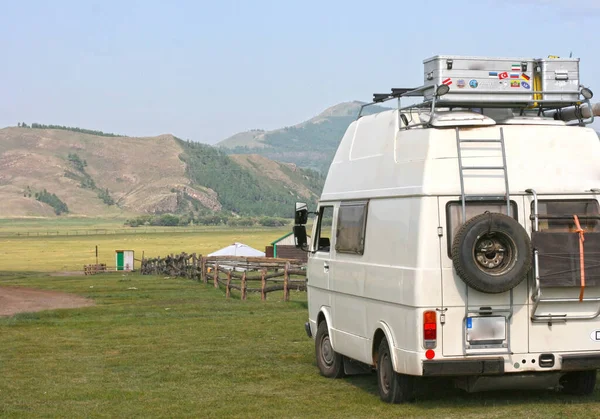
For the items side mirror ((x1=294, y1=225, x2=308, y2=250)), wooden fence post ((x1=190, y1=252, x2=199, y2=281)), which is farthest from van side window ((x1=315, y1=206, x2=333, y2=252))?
wooden fence post ((x1=190, y1=252, x2=199, y2=281))

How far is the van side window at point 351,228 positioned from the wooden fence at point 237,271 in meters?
17.8

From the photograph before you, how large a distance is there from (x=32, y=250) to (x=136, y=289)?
78392 mm

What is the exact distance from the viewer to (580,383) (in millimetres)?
12883

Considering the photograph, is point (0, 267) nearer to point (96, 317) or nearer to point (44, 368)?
point (96, 317)

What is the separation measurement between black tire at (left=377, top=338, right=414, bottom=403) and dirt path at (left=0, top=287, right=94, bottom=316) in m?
20.2

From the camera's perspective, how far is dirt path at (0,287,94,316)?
33469 mm

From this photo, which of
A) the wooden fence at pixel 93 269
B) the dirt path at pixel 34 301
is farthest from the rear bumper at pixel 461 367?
the wooden fence at pixel 93 269

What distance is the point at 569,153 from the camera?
40.1ft

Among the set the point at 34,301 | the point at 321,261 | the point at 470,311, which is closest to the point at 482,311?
the point at 470,311

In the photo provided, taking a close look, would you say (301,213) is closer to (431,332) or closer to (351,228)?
(351,228)

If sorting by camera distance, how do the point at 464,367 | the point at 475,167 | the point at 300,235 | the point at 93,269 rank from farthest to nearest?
the point at 93,269, the point at 300,235, the point at 475,167, the point at 464,367

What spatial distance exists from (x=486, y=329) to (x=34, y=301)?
91.9ft

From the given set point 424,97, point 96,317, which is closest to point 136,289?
point 96,317

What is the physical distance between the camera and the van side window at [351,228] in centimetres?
1341
